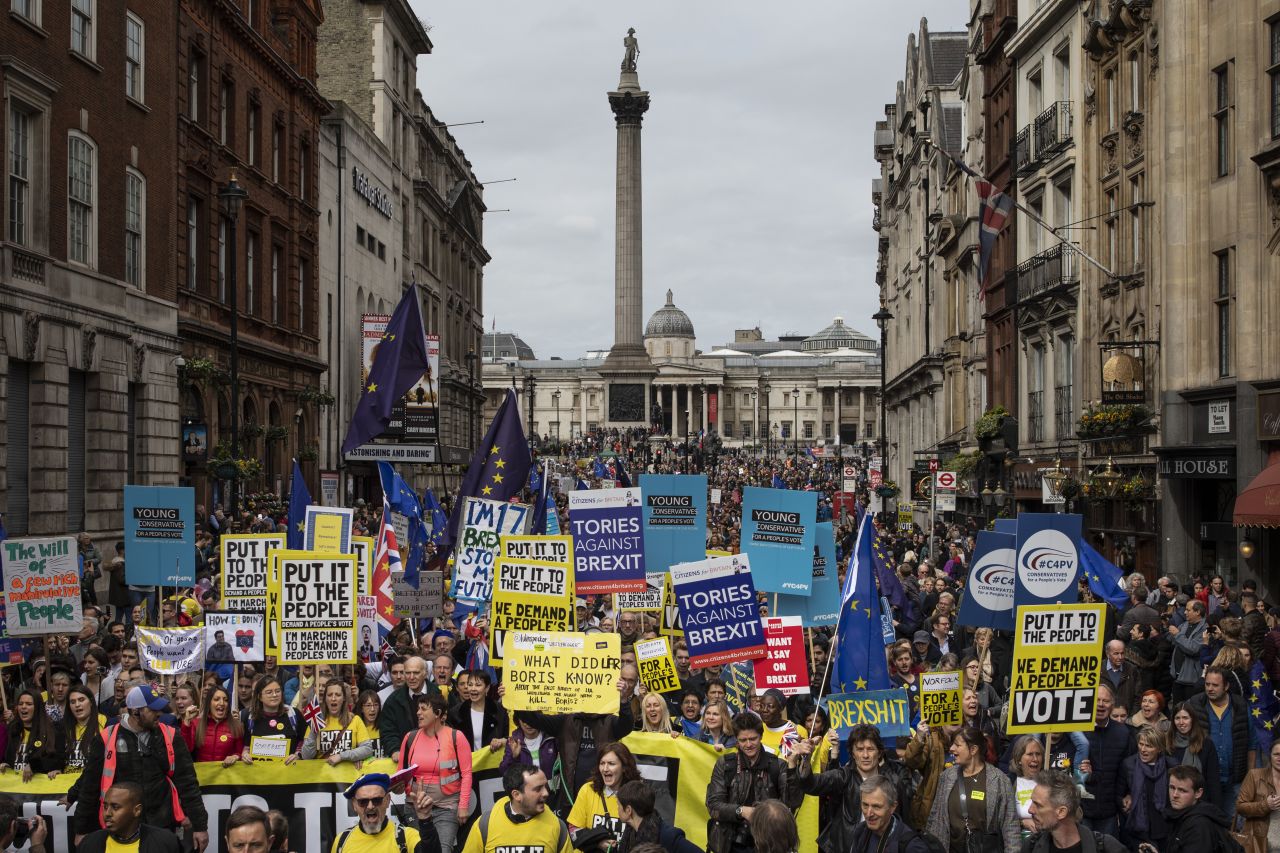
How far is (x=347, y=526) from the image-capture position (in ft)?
54.1

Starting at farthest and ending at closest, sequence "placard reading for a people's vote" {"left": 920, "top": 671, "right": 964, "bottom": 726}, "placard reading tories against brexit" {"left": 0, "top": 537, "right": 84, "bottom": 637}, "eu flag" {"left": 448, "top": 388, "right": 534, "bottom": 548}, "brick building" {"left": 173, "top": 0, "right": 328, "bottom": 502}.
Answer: "brick building" {"left": 173, "top": 0, "right": 328, "bottom": 502} → "eu flag" {"left": 448, "top": 388, "right": 534, "bottom": 548} → "placard reading tories against brexit" {"left": 0, "top": 537, "right": 84, "bottom": 637} → "placard reading for a people's vote" {"left": 920, "top": 671, "right": 964, "bottom": 726}

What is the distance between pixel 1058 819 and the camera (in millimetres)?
7906

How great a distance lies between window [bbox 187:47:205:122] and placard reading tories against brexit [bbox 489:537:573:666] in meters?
21.1

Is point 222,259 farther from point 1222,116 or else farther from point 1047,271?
point 1222,116

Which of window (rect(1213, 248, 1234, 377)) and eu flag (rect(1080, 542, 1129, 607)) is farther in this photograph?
window (rect(1213, 248, 1234, 377))

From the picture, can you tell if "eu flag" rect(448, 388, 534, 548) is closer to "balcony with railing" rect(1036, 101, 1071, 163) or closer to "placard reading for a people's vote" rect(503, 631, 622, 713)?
"placard reading for a people's vote" rect(503, 631, 622, 713)

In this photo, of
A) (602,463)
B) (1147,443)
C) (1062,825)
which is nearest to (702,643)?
(1062,825)

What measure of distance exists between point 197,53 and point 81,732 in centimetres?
2485

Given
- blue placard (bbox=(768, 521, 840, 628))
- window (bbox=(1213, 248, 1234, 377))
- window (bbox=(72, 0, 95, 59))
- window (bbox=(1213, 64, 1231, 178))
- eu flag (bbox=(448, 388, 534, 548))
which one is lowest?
blue placard (bbox=(768, 521, 840, 628))

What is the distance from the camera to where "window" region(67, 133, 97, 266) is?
25281 millimetres

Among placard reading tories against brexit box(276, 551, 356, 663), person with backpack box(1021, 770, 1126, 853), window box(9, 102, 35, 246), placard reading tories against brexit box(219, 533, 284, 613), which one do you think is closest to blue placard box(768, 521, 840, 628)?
placard reading tories against brexit box(219, 533, 284, 613)

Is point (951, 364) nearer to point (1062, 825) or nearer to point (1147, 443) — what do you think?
A: point (1147, 443)

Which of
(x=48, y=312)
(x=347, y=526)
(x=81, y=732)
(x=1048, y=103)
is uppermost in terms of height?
(x=1048, y=103)

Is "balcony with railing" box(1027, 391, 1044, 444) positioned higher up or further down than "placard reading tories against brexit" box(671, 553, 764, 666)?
higher up
